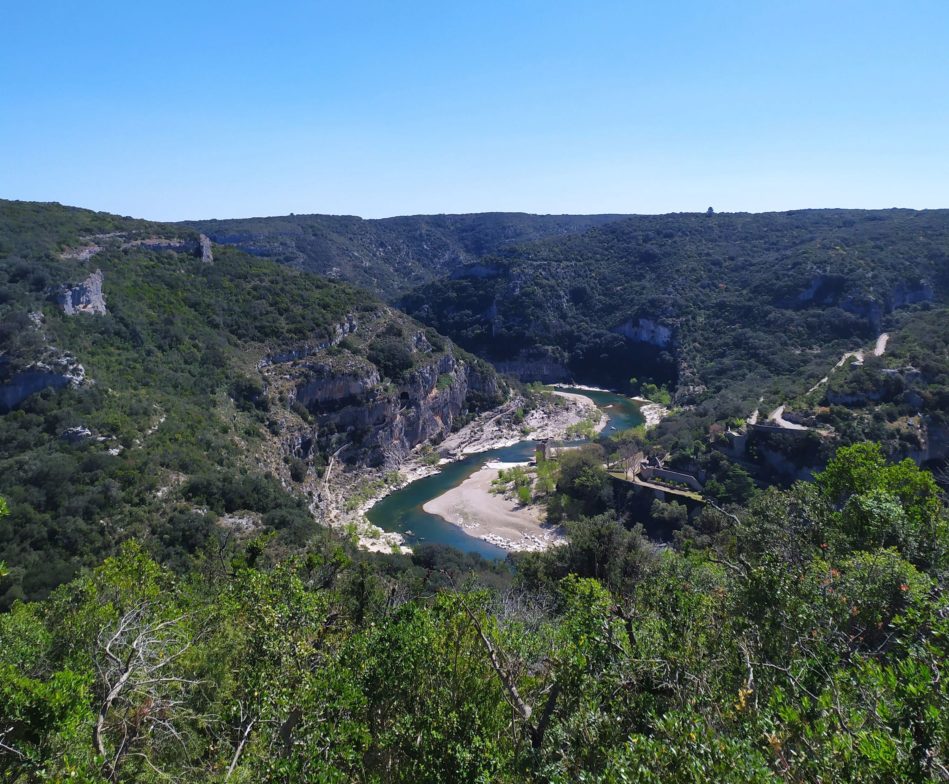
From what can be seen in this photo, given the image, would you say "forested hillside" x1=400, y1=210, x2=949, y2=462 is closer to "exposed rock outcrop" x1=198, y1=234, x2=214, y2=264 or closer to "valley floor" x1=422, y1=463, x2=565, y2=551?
"valley floor" x1=422, y1=463, x2=565, y2=551

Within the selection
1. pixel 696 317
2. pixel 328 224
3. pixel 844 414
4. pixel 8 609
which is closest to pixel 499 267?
pixel 696 317

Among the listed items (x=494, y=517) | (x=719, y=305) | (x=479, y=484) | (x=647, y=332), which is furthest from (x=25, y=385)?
(x=719, y=305)

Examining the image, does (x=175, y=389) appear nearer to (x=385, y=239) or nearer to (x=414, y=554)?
→ (x=414, y=554)

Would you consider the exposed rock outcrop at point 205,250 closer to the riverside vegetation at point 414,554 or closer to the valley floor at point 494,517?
the riverside vegetation at point 414,554

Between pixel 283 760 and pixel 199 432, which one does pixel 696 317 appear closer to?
pixel 199 432

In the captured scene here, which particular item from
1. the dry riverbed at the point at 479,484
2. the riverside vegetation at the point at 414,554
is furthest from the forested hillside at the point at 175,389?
the dry riverbed at the point at 479,484
